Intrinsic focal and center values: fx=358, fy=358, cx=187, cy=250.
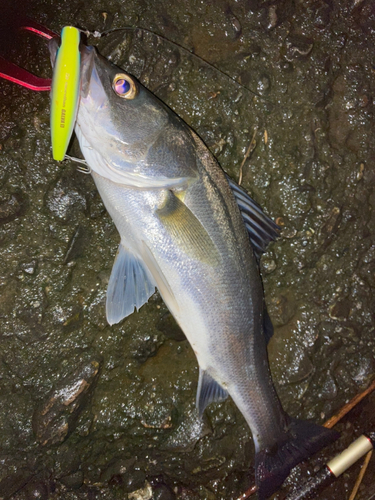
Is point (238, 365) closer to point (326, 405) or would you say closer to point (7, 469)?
point (326, 405)

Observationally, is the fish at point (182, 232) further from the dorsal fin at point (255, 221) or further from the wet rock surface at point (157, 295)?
the wet rock surface at point (157, 295)

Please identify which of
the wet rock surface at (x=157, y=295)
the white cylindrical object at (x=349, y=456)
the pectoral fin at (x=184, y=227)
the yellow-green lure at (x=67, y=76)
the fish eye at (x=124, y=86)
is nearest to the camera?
the yellow-green lure at (x=67, y=76)

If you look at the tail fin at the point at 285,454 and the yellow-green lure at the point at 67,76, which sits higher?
the yellow-green lure at the point at 67,76

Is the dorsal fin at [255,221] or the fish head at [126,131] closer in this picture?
the fish head at [126,131]

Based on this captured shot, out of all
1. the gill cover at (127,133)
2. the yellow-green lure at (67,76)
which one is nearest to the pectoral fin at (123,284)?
the gill cover at (127,133)

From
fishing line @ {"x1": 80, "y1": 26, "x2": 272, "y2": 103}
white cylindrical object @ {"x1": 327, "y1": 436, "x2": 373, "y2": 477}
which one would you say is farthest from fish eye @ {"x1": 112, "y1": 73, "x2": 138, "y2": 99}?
white cylindrical object @ {"x1": 327, "y1": 436, "x2": 373, "y2": 477}

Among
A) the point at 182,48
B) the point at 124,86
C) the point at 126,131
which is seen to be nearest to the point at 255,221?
the point at 126,131

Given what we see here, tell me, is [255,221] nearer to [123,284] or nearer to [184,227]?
[184,227]
